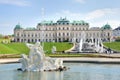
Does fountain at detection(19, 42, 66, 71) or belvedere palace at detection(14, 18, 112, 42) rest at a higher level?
belvedere palace at detection(14, 18, 112, 42)

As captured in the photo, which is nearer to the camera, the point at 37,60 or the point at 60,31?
the point at 37,60

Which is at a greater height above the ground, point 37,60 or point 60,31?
point 60,31

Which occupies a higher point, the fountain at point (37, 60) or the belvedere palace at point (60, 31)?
the belvedere palace at point (60, 31)

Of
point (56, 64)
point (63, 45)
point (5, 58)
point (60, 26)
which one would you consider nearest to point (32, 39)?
point (60, 26)

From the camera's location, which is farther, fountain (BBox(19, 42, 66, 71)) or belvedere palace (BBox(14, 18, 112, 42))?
belvedere palace (BBox(14, 18, 112, 42))

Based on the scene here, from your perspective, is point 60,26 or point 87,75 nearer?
point 87,75

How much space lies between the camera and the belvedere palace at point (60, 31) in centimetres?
16162

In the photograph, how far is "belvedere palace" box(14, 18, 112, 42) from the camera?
162 meters

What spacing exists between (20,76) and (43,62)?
5017 millimetres

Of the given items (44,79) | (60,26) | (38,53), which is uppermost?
(60,26)

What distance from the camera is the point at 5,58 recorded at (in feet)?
200

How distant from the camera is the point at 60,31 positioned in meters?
163

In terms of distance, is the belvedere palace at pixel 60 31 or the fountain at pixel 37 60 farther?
the belvedere palace at pixel 60 31

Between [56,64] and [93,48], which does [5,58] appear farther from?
[93,48]
